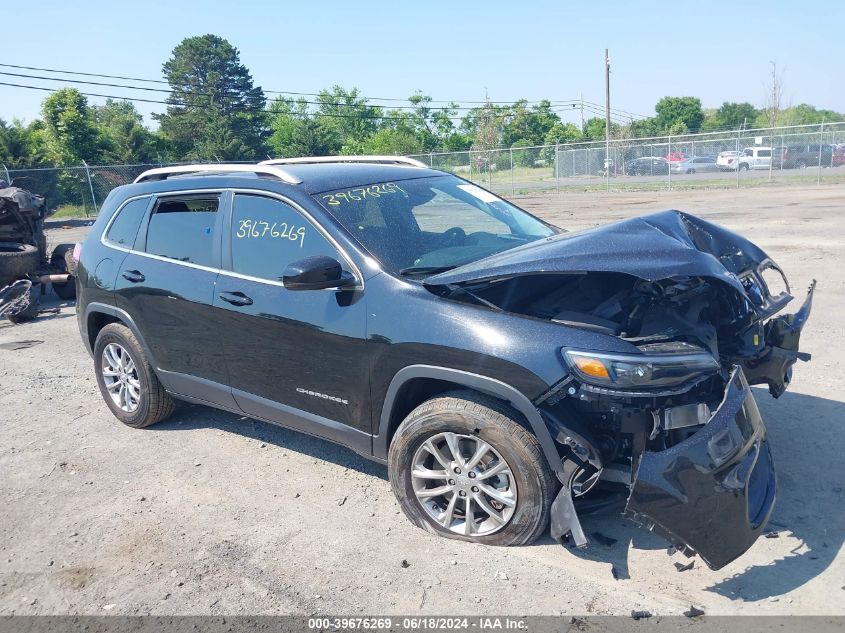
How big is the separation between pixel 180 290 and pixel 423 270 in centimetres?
178

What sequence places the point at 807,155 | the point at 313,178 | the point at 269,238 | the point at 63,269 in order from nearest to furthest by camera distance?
the point at 269,238, the point at 313,178, the point at 63,269, the point at 807,155

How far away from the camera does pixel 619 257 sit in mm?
3369

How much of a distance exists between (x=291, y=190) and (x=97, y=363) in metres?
2.50

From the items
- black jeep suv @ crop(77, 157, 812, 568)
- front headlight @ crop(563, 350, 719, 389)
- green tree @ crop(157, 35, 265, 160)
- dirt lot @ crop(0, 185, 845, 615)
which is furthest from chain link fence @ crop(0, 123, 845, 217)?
front headlight @ crop(563, 350, 719, 389)

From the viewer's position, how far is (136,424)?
219 inches

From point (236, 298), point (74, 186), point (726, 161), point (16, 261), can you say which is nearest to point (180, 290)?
point (236, 298)

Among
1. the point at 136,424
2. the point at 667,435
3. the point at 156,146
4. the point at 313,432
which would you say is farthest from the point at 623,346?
the point at 156,146

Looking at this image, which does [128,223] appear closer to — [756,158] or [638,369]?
[638,369]

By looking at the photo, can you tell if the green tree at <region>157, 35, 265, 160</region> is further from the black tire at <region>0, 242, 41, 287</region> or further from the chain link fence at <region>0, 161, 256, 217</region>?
the black tire at <region>0, 242, 41, 287</region>

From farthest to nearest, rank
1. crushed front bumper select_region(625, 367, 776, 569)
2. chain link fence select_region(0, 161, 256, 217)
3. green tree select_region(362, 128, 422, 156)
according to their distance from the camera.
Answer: green tree select_region(362, 128, 422, 156), chain link fence select_region(0, 161, 256, 217), crushed front bumper select_region(625, 367, 776, 569)

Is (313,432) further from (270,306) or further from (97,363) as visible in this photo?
(97,363)

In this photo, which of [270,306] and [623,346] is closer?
[623,346]

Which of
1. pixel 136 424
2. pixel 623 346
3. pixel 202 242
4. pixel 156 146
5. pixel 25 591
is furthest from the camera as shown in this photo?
pixel 156 146

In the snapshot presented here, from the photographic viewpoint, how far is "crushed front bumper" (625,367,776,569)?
298 cm
